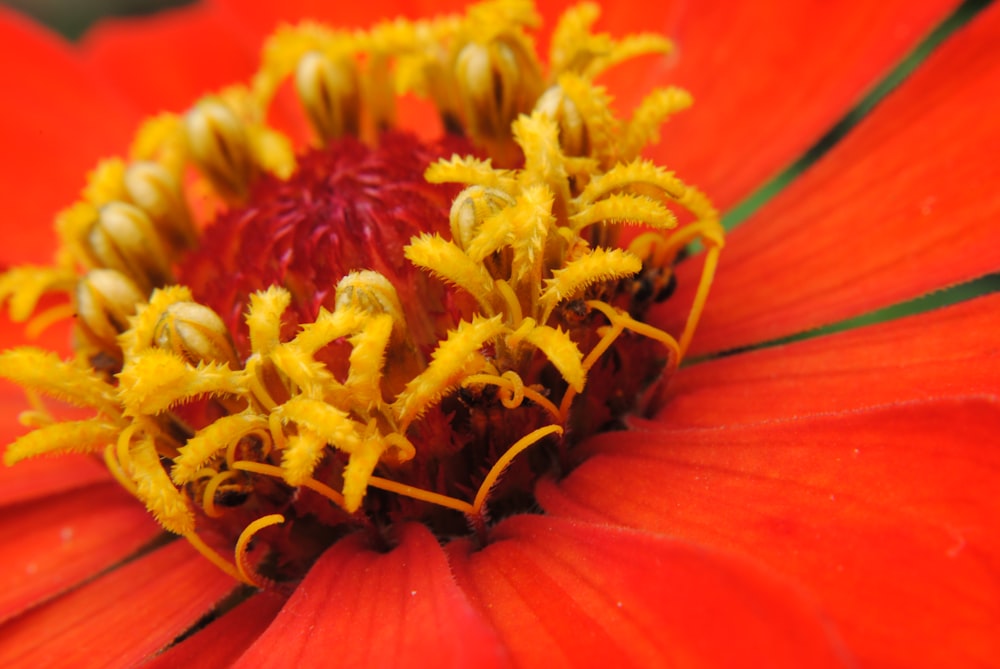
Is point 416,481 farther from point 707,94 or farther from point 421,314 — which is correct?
point 707,94

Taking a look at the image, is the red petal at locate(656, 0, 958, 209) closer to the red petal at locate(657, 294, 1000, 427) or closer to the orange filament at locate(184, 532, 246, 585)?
the red petal at locate(657, 294, 1000, 427)

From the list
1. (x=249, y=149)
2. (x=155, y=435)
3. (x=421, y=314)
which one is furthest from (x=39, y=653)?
(x=249, y=149)

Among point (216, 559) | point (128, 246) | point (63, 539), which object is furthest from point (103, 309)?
point (216, 559)

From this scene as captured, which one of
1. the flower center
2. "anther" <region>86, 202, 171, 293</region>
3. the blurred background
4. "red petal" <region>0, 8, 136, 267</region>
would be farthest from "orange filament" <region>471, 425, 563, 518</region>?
the blurred background

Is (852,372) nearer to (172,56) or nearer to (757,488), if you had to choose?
(757,488)

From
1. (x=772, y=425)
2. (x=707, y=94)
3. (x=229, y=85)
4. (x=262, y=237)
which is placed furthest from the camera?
(x=229, y=85)

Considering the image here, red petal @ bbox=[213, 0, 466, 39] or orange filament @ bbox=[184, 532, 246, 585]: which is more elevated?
red petal @ bbox=[213, 0, 466, 39]
